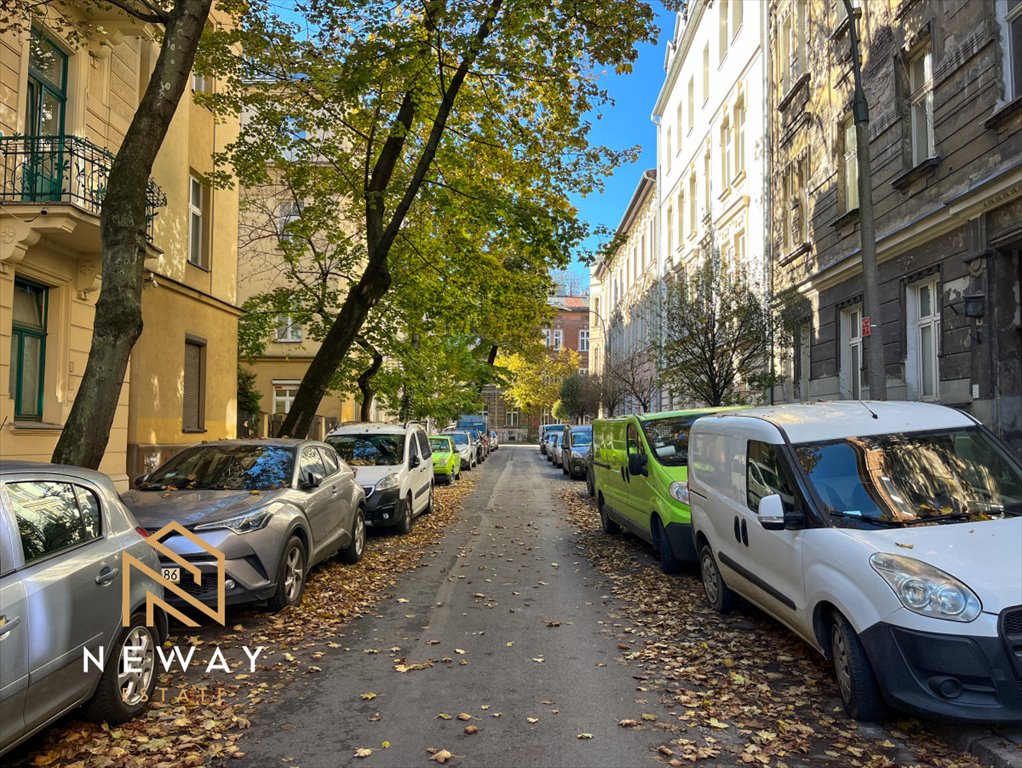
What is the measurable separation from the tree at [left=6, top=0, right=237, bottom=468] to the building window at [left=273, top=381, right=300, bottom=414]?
2727 cm

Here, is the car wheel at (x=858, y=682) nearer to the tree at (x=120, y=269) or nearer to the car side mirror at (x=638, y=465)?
the car side mirror at (x=638, y=465)

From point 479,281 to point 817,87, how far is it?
29.5ft

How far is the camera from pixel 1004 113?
390 inches

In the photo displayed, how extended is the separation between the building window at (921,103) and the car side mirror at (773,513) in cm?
987

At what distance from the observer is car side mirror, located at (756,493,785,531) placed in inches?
194

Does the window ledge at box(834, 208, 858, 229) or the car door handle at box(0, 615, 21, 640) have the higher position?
the window ledge at box(834, 208, 858, 229)

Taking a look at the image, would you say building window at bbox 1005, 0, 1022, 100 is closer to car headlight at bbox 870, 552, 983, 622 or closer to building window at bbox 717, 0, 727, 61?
car headlight at bbox 870, 552, 983, 622

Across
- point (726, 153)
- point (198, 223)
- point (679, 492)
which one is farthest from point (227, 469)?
point (726, 153)

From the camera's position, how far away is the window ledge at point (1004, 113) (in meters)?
9.62

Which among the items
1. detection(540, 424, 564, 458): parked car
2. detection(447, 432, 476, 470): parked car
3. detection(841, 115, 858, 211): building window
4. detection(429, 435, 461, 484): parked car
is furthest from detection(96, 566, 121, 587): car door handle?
detection(540, 424, 564, 458): parked car

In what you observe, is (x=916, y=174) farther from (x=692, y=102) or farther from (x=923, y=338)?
(x=692, y=102)

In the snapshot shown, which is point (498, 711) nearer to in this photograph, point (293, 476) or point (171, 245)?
point (293, 476)

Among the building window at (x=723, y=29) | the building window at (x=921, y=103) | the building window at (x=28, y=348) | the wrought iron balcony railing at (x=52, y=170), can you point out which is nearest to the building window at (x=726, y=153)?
the building window at (x=723, y=29)

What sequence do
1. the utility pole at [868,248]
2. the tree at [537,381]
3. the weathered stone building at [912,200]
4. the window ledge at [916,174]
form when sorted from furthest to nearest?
1. the tree at [537,381]
2. the window ledge at [916,174]
3. the weathered stone building at [912,200]
4. the utility pole at [868,248]
